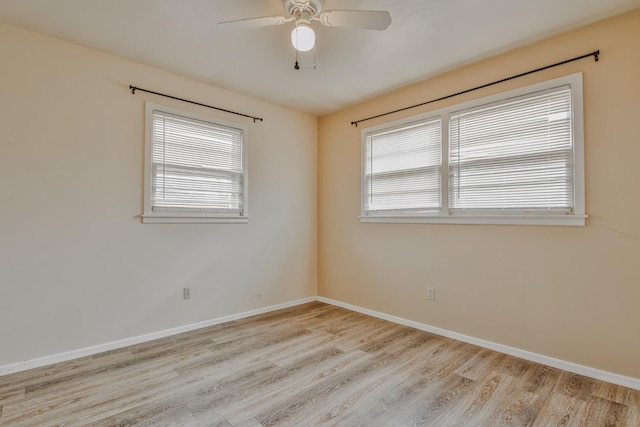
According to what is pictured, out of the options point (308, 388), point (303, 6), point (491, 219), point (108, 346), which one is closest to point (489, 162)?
point (491, 219)

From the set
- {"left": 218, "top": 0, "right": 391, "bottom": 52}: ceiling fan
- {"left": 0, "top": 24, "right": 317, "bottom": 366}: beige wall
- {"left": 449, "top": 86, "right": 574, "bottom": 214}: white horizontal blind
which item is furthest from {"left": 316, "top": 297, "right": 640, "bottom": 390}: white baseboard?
{"left": 218, "top": 0, "right": 391, "bottom": 52}: ceiling fan

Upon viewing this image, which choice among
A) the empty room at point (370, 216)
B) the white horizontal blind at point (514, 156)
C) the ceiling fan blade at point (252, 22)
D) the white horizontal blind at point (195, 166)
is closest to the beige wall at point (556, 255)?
the empty room at point (370, 216)

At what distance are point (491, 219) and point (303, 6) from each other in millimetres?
2304

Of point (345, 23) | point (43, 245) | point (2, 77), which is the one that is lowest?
point (43, 245)

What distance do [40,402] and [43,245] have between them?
45.6 inches

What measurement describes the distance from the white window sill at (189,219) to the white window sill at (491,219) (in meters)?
1.60

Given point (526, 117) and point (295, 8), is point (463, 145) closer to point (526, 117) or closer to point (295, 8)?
point (526, 117)

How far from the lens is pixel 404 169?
3627 mm

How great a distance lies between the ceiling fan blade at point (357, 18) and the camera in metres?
1.92

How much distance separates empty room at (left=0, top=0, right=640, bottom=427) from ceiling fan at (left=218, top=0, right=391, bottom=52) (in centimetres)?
2

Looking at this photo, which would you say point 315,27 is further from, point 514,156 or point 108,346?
point 108,346

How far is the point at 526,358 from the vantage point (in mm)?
2691

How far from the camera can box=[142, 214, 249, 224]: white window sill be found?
3113 millimetres

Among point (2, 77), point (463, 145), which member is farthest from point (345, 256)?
point (2, 77)
